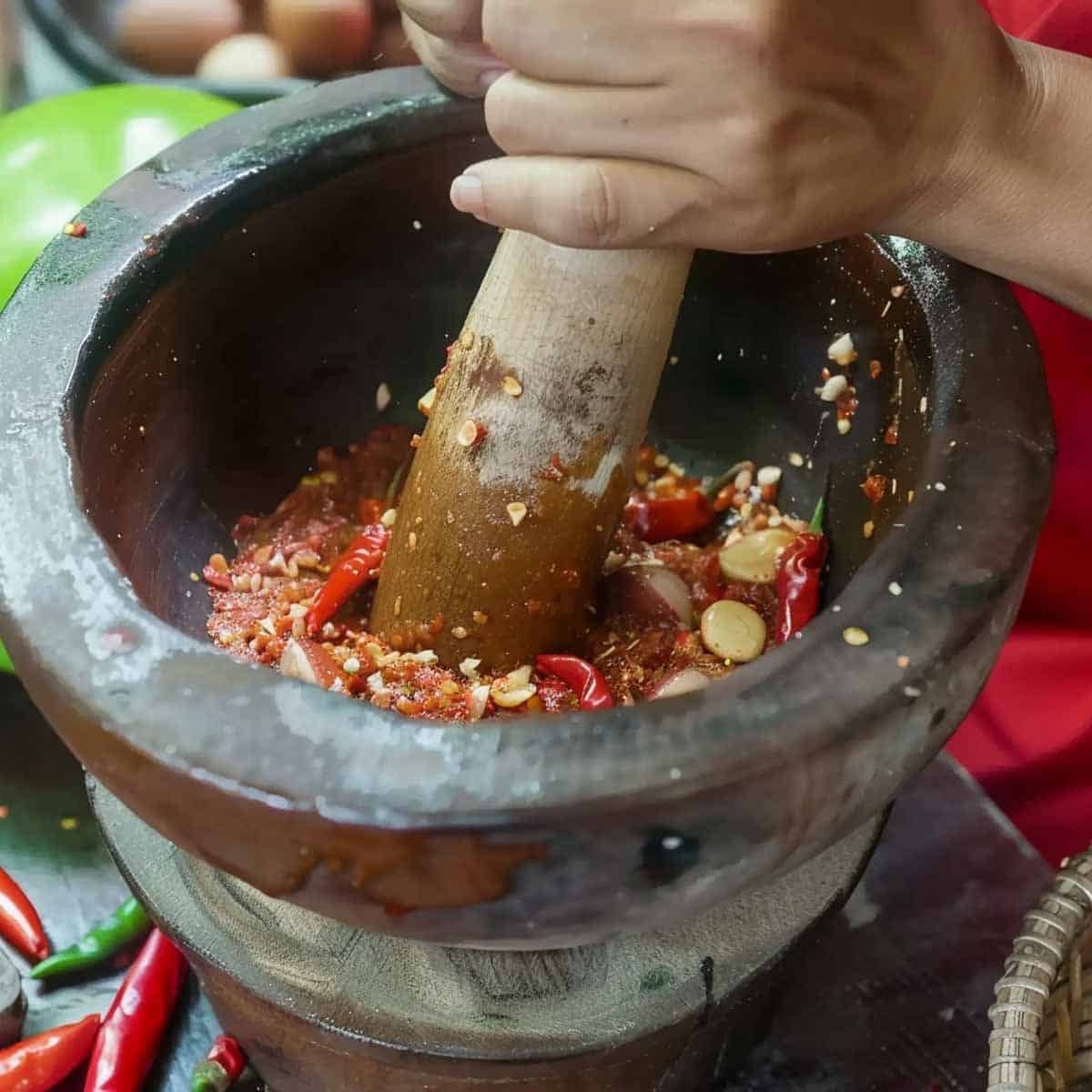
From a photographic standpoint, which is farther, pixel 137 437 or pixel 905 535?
pixel 137 437

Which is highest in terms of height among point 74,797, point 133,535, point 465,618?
point 133,535

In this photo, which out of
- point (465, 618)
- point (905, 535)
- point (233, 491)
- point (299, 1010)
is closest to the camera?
point (905, 535)

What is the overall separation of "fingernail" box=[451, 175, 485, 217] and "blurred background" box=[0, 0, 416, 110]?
5.07ft

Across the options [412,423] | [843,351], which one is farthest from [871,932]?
[412,423]

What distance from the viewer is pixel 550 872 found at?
2.30ft

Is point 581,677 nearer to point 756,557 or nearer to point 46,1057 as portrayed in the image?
point 756,557

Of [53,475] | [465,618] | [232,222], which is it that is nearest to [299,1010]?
[465,618]

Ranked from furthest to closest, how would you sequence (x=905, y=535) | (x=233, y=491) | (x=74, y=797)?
(x=74, y=797) < (x=233, y=491) < (x=905, y=535)

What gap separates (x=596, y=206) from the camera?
0.79m

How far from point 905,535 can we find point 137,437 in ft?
2.13

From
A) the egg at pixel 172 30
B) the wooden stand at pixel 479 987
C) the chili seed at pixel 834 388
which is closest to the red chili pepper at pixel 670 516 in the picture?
the chili seed at pixel 834 388

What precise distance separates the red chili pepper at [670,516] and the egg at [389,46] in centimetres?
128

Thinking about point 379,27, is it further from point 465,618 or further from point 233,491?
point 465,618

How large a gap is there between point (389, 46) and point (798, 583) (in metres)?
1.61
